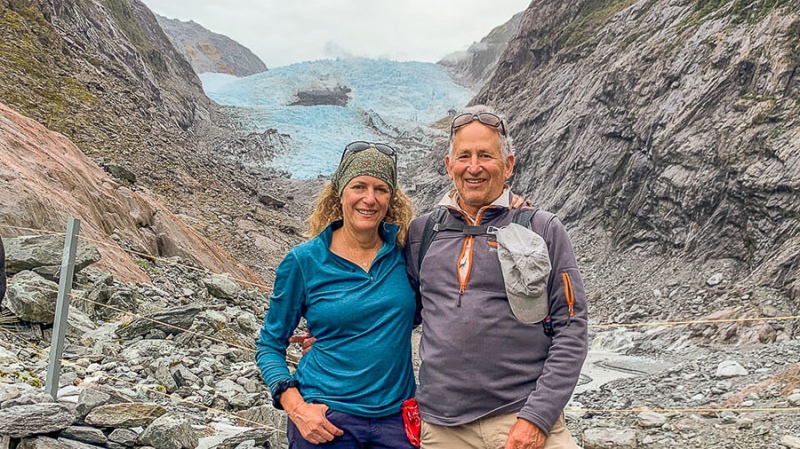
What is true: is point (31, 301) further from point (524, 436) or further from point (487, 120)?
point (524, 436)

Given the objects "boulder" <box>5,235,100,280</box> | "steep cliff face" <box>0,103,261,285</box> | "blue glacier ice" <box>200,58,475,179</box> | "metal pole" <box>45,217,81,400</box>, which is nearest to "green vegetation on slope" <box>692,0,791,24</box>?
"steep cliff face" <box>0,103,261,285</box>

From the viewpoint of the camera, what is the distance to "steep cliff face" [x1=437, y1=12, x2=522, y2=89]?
303 ft

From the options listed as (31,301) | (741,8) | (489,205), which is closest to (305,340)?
(489,205)

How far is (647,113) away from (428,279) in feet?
78.4

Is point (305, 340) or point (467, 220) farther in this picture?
point (305, 340)

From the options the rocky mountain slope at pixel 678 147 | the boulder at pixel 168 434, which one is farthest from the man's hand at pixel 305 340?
the rocky mountain slope at pixel 678 147

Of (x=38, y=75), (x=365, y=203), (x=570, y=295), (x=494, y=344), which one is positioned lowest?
(x=494, y=344)

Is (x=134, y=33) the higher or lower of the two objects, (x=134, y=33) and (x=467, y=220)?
the higher

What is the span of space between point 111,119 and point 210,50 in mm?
100525

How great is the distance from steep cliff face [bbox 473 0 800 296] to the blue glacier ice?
2479cm

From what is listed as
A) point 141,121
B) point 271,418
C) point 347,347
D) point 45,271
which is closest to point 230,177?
point 141,121

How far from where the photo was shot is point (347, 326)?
2637mm

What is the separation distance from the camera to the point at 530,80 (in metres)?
38.0

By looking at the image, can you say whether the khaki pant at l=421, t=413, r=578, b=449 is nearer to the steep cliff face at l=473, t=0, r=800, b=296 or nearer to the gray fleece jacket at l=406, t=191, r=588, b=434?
the gray fleece jacket at l=406, t=191, r=588, b=434
